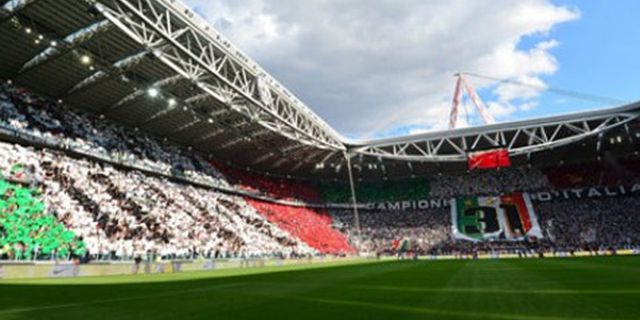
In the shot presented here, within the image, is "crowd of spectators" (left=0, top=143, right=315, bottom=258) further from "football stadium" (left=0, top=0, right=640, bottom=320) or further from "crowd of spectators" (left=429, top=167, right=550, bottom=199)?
"crowd of spectators" (left=429, top=167, right=550, bottom=199)

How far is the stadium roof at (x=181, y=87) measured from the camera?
23.4 meters

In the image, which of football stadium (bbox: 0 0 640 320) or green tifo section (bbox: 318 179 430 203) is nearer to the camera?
football stadium (bbox: 0 0 640 320)

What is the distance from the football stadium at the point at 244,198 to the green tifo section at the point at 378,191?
0.28m

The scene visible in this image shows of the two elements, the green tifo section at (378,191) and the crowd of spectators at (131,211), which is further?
the green tifo section at (378,191)

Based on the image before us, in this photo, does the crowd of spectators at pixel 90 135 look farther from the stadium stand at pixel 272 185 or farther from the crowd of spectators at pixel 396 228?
the crowd of spectators at pixel 396 228

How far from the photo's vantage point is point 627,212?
170ft

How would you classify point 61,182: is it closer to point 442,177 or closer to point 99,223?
point 99,223

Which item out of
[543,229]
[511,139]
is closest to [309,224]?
[511,139]

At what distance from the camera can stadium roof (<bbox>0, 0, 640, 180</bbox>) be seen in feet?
76.8

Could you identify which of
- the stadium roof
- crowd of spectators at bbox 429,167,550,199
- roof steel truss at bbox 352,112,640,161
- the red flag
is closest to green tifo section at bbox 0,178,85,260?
the stadium roof

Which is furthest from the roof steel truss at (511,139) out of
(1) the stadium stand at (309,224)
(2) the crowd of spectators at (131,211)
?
(2) the crowd of spectators at (131,211)

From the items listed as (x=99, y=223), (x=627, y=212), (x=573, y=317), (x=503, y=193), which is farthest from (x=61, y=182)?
(x=627, y=212)

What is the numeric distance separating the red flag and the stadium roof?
1271 millimetres

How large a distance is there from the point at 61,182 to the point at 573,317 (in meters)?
31.5
